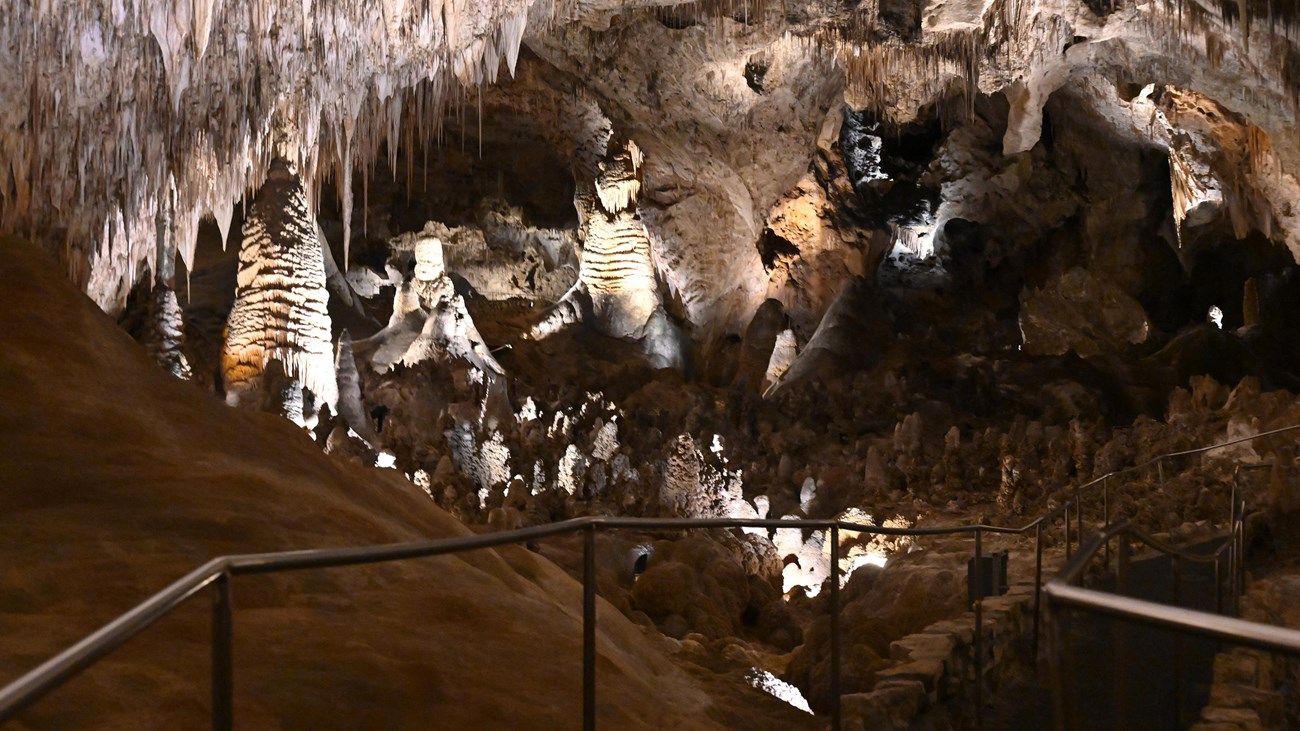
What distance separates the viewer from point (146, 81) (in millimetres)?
8695

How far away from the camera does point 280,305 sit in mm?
13891

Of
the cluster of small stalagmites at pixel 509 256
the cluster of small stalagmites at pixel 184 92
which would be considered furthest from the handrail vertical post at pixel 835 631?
the cluster of small stalagmites at pixel 509 256

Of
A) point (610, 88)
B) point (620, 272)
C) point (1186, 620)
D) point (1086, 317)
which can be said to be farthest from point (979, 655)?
point (1086, 317)

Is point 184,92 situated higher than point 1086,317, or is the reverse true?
point 1086,317

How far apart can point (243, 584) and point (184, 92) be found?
297 inches

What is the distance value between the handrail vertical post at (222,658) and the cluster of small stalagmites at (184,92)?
6495 millimetres

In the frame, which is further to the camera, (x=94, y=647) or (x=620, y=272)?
(x=620, y=272)

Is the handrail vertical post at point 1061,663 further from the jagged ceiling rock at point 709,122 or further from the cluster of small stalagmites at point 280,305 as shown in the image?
the jagged ceiling rock at point 709,122

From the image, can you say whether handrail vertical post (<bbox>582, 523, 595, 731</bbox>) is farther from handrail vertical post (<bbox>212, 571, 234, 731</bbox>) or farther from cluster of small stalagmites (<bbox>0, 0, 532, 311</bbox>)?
cluster of small stalagmites (<bbox>0, 0, 532, 311</bbox>)

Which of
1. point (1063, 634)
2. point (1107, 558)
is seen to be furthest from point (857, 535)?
point (1063, 634)

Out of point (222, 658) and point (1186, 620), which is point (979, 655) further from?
point (222, 658)

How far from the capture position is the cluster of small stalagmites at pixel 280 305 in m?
13.7

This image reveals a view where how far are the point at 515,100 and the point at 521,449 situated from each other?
909 centimetres

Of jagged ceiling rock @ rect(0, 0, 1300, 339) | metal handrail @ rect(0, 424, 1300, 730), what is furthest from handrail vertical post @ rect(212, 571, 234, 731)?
jagged ceiling rock @ rect(0, 0, 1300, 339)
